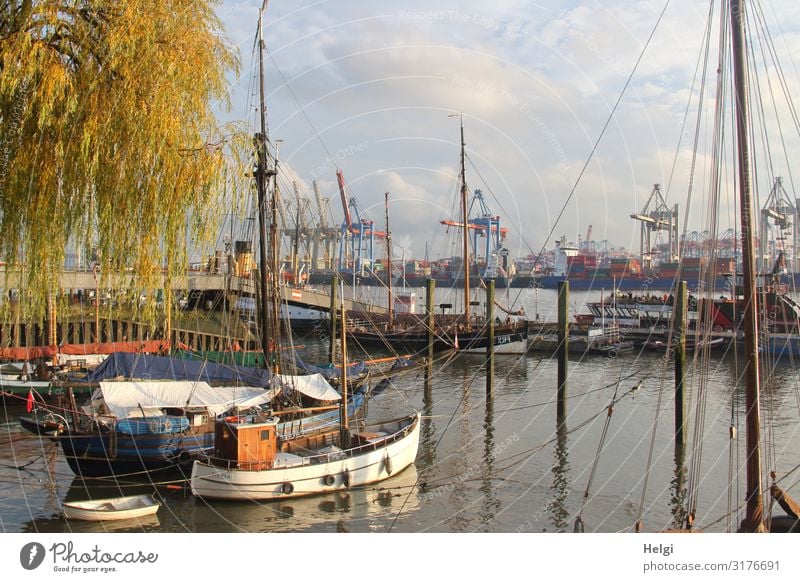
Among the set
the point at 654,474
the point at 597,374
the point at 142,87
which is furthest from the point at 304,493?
the point at 597,374

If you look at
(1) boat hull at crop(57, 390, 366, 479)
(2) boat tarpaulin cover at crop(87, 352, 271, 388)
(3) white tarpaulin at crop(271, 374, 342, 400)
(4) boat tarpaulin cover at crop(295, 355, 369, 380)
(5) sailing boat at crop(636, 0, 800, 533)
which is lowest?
(1) boat hull at crop(57, 390, 366, 479)

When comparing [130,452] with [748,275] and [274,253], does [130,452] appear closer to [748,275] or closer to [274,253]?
[274,253]

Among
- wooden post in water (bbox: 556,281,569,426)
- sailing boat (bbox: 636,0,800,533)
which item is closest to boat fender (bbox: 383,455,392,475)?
wooden post in water (bbox: 556,281,569,426)

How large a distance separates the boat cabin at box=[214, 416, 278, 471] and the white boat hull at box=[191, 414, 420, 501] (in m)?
0.21

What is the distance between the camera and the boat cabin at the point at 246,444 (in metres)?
16.2

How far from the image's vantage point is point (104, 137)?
8.40 m

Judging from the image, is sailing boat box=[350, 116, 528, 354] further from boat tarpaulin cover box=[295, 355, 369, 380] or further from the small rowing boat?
the small rowing boat

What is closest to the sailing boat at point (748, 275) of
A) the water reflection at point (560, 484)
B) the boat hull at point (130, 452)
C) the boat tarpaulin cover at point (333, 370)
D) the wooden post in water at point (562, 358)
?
the water reflection at point (560, 484)

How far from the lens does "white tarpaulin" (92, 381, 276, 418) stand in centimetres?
1820

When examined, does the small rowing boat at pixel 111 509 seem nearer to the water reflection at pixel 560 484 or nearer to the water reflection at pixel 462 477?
the water reflection at pixel 462 477

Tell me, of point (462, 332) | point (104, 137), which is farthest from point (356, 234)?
point (104, 137)

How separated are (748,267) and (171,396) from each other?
49.4 feet
